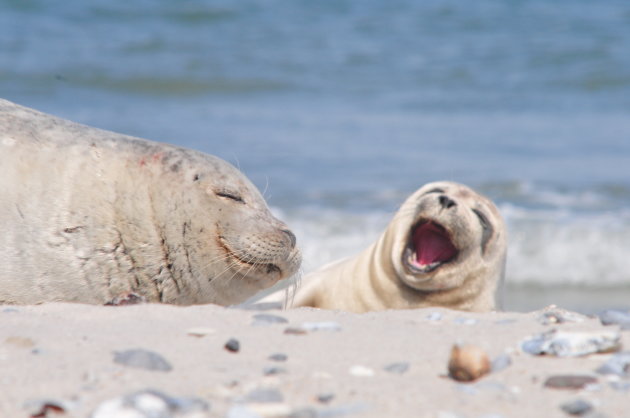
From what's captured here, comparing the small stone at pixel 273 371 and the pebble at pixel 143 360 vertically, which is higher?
the pebble at pixel 143 360

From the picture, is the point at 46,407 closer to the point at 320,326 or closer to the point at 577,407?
the point at 320,326

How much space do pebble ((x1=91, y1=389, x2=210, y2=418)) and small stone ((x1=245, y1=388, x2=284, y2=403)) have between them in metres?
0.12

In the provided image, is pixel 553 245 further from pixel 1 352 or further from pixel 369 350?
pixel 1 352

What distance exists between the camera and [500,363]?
2668 mm

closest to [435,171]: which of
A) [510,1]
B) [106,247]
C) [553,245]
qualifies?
[553,245]

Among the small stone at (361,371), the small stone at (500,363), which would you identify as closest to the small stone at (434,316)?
the small stone at (500,363)

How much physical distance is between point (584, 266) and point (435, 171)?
2.26 m

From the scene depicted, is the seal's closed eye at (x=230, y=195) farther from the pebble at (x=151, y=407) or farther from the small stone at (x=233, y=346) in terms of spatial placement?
the pebble at (x=151, y=407)

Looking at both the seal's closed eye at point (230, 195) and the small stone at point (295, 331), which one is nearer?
the small stone at point (295, 331)

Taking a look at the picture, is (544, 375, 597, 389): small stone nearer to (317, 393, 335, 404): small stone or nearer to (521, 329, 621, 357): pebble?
(521, 329, 621, 357): pebble

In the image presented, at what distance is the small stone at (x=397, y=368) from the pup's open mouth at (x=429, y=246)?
197 centimetres

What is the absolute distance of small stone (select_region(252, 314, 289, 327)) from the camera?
321cm

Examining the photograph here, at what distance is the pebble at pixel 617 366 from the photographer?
261 cm

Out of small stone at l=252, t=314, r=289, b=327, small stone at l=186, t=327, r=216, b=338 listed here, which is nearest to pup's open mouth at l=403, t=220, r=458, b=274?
small stone at l=252, t=314, r=289, b=327
